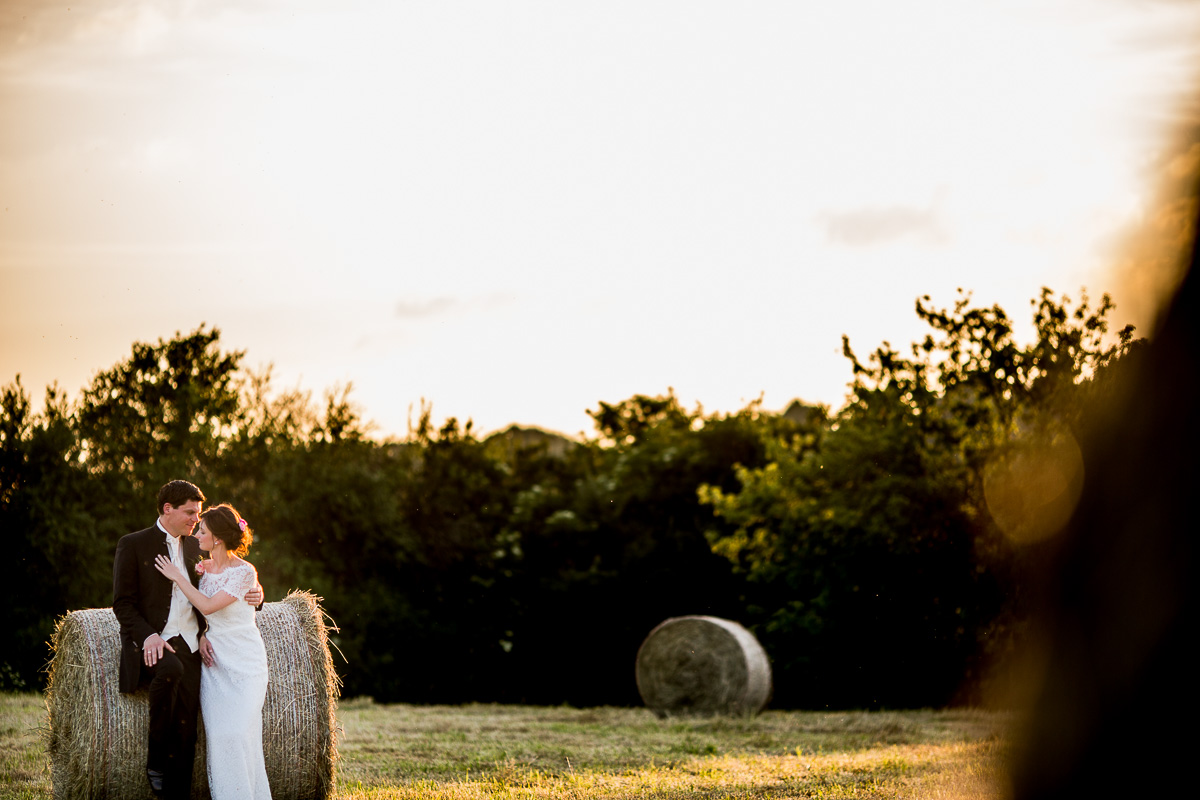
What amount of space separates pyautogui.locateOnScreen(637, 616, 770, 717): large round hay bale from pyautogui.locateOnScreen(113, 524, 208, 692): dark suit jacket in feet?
39.0

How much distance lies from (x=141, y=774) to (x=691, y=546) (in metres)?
23.0

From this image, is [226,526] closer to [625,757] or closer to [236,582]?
[236,582]

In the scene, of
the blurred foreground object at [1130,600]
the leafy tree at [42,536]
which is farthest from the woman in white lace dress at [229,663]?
the leafy tree at [42,536]

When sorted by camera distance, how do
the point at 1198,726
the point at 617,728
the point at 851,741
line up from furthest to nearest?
the point at 617,728
the point at 851,741
the point at 1198,726

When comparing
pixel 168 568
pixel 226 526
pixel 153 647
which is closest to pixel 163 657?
pixel 153 647

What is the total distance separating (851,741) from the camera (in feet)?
48.8

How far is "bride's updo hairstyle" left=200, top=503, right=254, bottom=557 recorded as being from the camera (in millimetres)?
7469

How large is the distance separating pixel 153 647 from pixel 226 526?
870 millimetres

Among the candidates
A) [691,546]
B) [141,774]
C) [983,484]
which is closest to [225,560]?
[141,774]

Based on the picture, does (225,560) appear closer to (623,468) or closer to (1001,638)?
(1001,638)

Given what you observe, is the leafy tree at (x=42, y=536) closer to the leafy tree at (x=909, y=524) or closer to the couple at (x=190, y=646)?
the leafy tree at (x=909, y=524)

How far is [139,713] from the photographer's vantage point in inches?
317

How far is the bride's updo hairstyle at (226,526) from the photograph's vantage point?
7469 mm

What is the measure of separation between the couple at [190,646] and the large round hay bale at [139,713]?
264 mm
